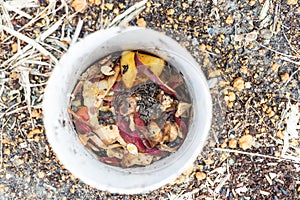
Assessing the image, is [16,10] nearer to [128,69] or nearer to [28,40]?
[28,40]

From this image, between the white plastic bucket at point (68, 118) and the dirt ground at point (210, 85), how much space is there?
14 cm

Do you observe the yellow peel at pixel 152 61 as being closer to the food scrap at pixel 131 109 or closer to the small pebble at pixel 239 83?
the food scrap at pixel 131 109

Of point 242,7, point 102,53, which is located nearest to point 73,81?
point 102,53

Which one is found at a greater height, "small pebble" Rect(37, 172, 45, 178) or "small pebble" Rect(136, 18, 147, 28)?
"small pebble" Rect(136, 18, 147, 28)

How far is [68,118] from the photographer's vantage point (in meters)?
1.27

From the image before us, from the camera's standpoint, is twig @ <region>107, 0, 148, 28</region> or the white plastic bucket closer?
the white plastic bucket

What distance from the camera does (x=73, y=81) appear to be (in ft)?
4.10

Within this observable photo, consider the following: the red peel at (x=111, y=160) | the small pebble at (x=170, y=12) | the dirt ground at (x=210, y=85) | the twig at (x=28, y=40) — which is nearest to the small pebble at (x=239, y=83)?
the dirt ground at (x=210, y=85)

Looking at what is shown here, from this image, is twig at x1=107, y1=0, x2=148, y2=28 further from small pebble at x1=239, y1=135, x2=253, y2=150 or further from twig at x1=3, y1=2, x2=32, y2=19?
small pebble at x1=239, y1=135, x2=253, y2=150

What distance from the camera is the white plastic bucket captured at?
1.09 m

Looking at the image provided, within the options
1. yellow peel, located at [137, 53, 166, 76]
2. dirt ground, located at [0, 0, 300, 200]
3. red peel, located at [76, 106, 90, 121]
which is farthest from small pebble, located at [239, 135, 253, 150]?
red peel, located at [76, 106, 90, 121]

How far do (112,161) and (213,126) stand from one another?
0.85ft

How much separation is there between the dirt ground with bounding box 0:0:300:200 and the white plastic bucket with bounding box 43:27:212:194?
14cm

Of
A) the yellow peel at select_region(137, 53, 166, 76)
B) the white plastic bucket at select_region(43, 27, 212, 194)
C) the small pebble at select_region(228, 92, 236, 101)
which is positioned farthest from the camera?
the small pebble at select_region(228, 92, 236, 101)
